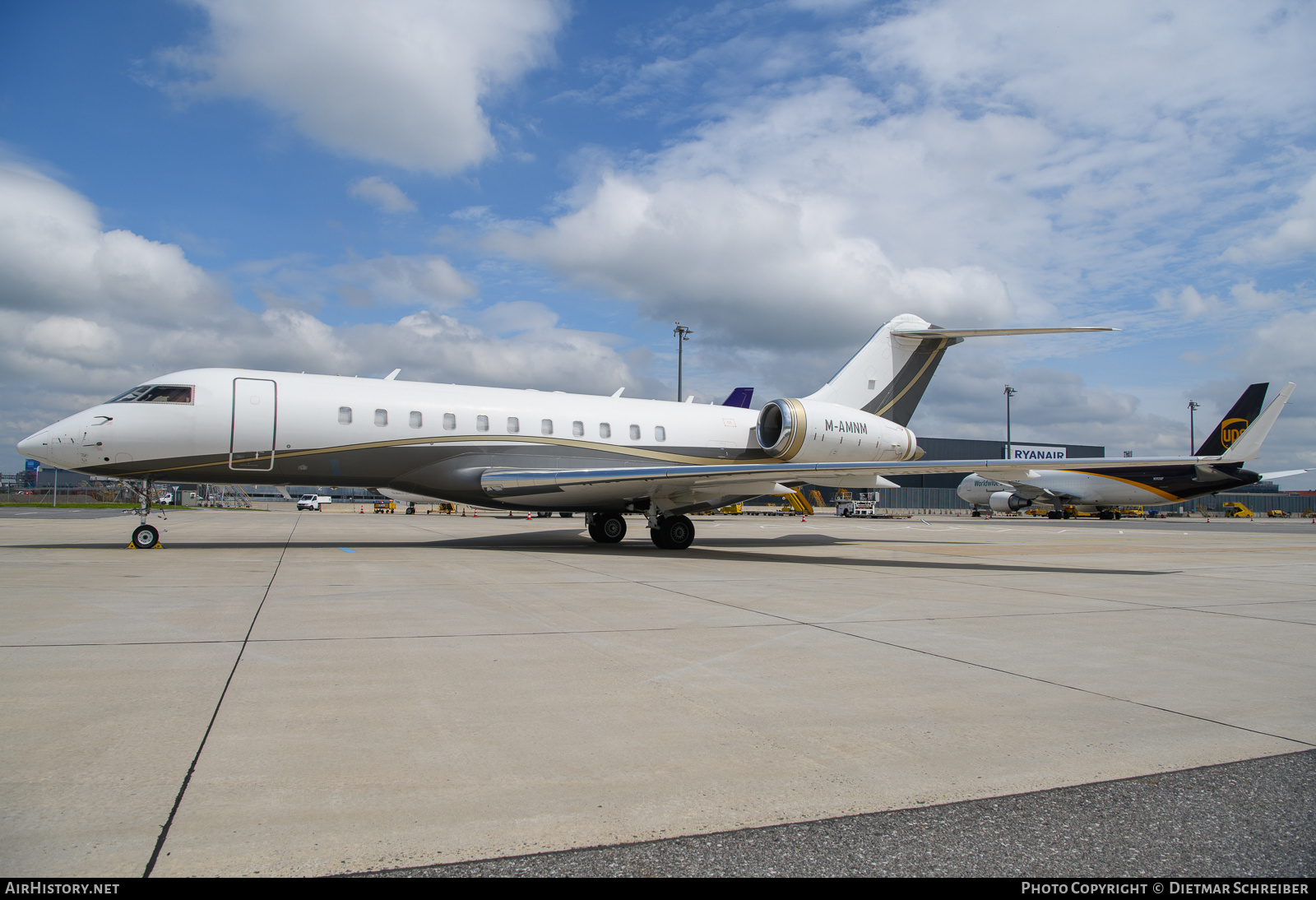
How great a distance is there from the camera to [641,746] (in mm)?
3570

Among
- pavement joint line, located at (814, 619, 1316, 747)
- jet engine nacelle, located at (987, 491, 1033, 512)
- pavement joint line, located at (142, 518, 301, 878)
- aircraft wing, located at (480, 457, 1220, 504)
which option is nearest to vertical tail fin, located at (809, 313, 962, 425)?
aircraft wing, located at (480, 457, 1220, 504)

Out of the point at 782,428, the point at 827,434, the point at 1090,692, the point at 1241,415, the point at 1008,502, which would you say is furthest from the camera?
the point at 1008,502

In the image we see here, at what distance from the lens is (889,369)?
19797mm

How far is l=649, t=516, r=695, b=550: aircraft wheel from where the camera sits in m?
16.4

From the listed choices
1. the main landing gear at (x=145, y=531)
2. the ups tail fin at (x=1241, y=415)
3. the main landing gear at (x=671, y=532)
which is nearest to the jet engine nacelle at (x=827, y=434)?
the main landing gear at (x=671, y=532)

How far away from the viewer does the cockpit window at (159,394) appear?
13375mm

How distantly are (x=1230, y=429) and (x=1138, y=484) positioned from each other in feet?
33.4

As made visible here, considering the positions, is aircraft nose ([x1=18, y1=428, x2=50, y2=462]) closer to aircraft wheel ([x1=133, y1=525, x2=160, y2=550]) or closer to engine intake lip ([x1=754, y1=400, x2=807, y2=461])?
aircraft wheel ([x1=133, y1=525, x2=160, y2=550])

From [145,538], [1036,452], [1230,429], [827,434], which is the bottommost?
[145,538]

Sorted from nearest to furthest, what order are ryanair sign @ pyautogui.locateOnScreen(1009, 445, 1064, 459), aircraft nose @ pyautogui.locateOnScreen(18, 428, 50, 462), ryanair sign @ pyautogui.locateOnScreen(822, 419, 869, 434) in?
aircraft nose @ pyautogui.locateOnScreen(18, 428, 50, 462) < ryanair sign @ pyautogui.locateOnScreen(822, 419, 869, 434) < ryanair sign @ pyautogui.locateOnScreen(1009, 445, 1064, 459)

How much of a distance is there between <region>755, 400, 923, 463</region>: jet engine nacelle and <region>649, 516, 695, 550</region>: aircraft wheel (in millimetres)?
3078

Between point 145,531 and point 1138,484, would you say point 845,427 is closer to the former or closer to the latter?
point 145,531

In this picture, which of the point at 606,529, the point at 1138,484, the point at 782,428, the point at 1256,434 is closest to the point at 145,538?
the point at 606,529

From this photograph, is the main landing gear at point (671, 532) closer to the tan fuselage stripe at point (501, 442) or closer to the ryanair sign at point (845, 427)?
the tan fuselage stripe at point (501, 442)
